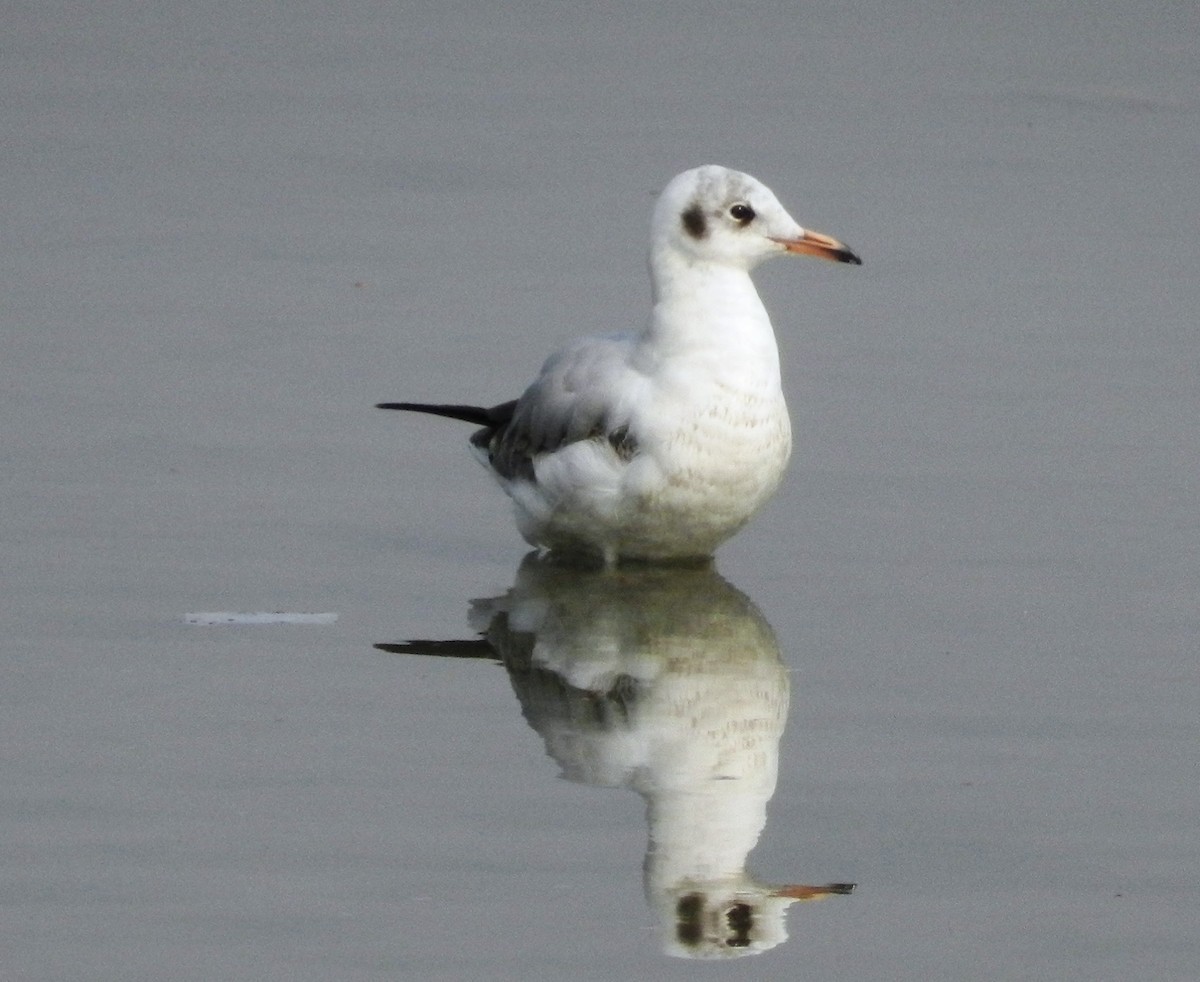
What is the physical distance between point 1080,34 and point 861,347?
5.50m

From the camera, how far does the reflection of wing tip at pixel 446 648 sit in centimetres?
606

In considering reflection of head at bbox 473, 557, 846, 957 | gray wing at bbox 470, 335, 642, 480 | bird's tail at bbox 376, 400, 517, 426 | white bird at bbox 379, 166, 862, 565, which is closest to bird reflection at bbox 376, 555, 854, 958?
reflection of head at bbox 473, 557, 846, 957

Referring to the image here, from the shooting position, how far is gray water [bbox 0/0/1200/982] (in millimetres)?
4676

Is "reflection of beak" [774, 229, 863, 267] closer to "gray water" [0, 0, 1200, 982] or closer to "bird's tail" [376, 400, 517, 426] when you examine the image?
"gray water" [0, 0, 1200, 982]

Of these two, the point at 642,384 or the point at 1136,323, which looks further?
the point at 1136,323

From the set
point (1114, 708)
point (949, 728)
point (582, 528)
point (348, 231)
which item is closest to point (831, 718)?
point (949, 728)

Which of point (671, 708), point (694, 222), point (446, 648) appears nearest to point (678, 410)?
point (694, 222)

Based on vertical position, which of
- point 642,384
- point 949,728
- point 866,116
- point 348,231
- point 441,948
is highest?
point 866,116

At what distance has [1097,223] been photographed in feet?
33.4

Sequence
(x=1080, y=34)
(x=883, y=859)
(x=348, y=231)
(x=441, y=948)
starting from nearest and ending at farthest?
(x=441, y=948)
(x=883, y=859)
(x=348, y=231)
(x=1080, y=34)

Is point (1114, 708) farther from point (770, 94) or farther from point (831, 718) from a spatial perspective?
point (770, 94)

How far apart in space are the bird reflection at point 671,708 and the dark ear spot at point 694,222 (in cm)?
82

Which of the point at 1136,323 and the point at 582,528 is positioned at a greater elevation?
the point at 1136,323

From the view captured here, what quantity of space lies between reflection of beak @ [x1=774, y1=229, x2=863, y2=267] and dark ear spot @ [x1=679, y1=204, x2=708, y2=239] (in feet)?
0.61
